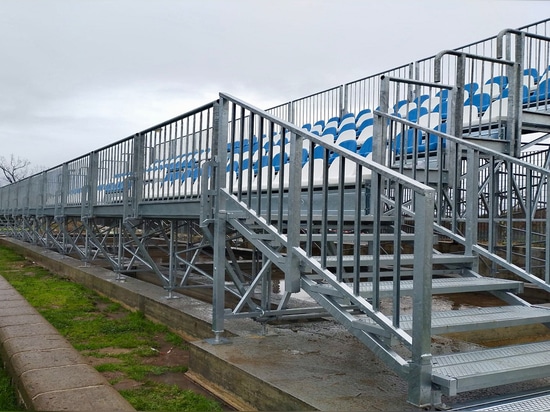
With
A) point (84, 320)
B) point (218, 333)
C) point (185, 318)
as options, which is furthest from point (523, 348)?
point (84, 320)

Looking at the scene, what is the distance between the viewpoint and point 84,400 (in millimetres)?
2926

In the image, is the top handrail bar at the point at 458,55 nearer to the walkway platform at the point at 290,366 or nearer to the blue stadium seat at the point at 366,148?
the blue stadium seat at the point at 366,148

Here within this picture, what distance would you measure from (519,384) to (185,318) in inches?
133

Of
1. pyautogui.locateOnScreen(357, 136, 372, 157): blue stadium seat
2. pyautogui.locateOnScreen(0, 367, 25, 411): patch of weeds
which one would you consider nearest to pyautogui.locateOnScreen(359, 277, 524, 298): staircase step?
pyautogui.locateOnScreen(0, 367, 25, 411): patch of weeds

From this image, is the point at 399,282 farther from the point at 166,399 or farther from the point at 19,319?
the point at 19,319

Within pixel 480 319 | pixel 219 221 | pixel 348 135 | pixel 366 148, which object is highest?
pixel 348 135

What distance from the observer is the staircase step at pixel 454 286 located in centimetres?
349

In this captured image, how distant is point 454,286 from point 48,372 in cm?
274

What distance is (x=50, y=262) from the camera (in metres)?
12.3

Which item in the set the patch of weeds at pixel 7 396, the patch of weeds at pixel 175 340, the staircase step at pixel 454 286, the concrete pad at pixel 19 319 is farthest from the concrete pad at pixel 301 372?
the concrete pad at pixel 19 319

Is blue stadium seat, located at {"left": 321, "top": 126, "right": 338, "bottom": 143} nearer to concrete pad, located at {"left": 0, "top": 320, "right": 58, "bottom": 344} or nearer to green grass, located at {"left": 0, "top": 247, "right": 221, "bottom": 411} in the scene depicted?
green grass, located at {"left": 0, "top": 247, "right": 221, "bottom": 411}

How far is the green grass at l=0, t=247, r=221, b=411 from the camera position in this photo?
13.0 feet

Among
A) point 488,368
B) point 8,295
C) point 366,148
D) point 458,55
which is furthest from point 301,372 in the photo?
point 8,295

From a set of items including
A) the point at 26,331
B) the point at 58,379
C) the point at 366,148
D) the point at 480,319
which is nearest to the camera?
the point at 58,379
